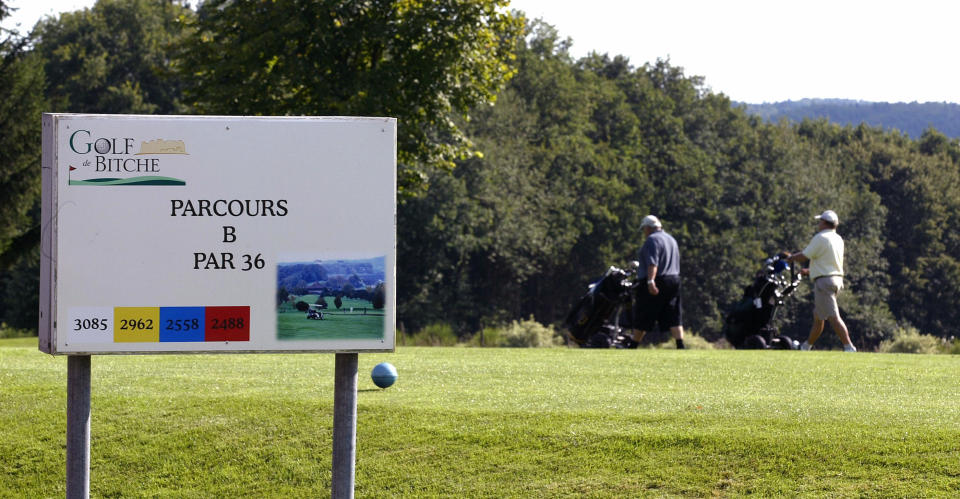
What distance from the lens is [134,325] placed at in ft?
22.0

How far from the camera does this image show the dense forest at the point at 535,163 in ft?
89.0

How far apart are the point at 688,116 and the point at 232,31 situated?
4380 cm

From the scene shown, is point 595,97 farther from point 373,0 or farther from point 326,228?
point 326,228

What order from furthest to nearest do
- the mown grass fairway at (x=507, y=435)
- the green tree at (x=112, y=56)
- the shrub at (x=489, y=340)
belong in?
the green tree at (x=112, y=56) < the shrub at (x=489, y=340) < the mown grass fairway at (x=507, y=435)

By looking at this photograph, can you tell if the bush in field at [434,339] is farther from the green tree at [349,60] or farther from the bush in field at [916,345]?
the bush in field at [916,345]

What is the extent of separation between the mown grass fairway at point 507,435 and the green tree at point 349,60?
14851 millimetres

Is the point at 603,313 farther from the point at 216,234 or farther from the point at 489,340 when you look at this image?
the point at 216,234

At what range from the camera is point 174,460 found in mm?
9172

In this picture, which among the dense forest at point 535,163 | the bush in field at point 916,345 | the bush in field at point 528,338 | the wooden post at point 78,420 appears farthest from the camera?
the bush in field at point 528,338

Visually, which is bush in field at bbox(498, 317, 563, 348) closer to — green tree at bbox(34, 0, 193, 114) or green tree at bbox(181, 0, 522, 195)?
green tree at bbox(181, 0, 522, 195)

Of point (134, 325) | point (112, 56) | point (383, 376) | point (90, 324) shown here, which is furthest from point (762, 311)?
point (112, 56)

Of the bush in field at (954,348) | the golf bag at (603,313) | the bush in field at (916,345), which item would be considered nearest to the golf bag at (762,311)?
the golf bag at (603,313)

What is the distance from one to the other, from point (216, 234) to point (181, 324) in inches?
20.7

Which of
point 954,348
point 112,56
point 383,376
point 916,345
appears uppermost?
point 112,56
